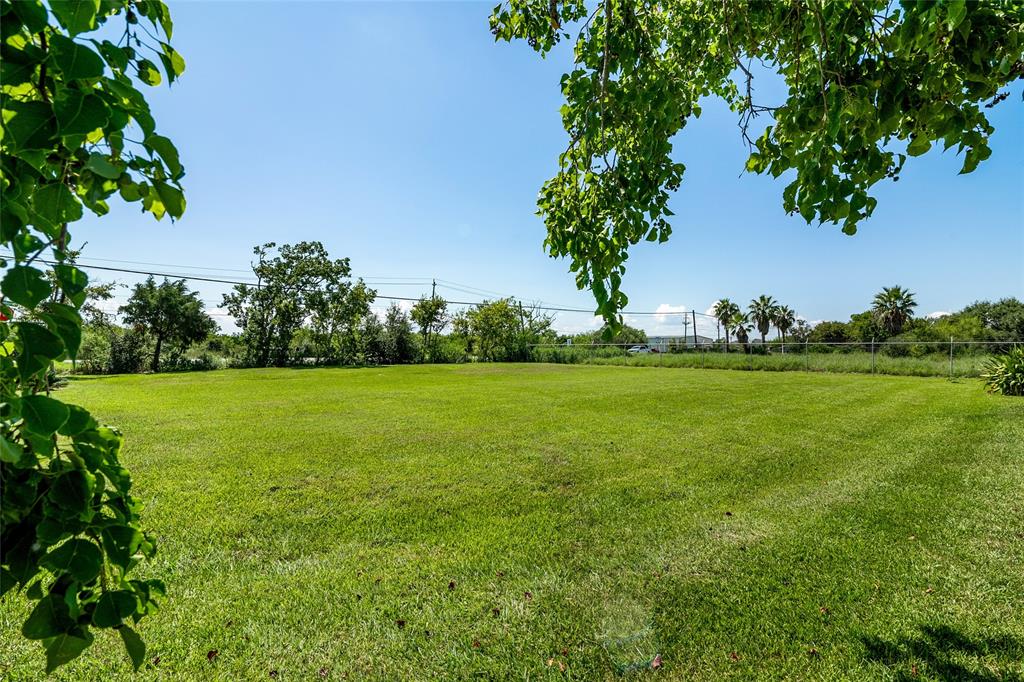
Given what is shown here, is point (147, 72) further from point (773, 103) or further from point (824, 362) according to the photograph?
point (824, 362)

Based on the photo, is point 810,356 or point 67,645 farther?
point 810,356

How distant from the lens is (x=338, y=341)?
27.6 m

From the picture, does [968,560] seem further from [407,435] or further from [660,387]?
[660,387]

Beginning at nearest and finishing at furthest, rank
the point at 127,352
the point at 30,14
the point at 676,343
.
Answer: the point at 30,14, the point at 127,352, the point at 676,343

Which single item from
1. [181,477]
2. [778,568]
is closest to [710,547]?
[778,568]

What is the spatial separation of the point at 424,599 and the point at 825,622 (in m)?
2.27

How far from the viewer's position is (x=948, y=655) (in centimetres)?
221

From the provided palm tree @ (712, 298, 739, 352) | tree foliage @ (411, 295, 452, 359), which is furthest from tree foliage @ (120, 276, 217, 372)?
palm tree @ (712, 298, 739, 352)

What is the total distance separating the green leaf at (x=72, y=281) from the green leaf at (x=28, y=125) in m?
0.22

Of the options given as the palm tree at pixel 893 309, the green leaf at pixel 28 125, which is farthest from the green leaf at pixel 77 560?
the palm tree at pixel 893 309

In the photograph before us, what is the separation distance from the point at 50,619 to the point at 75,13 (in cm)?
110

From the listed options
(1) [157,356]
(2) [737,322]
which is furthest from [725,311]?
(1) [157,356]

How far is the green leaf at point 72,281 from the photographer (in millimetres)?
858

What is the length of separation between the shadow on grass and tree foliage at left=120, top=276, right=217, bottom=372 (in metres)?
29.9
